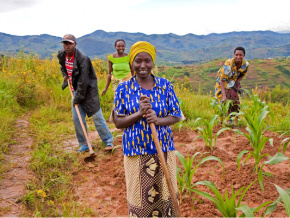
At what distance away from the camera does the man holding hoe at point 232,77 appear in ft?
13.1

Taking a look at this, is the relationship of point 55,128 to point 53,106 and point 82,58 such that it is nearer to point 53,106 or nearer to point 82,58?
point 53,106

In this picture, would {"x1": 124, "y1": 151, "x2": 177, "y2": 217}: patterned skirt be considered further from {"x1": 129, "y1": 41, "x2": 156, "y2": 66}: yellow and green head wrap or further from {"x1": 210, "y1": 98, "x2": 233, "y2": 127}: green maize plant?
{"x1": 210, "y1": 98, "x2": 233, "y2": 127}: green maize plant

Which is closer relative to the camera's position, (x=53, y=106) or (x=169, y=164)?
(x=169, y=164)

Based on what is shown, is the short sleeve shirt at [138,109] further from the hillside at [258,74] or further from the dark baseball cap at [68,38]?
the hillside at [258,74]

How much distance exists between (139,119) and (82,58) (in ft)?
6.72

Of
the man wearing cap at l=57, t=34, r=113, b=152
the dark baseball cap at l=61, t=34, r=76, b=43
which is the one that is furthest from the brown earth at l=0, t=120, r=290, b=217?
the dark baseball cap at l=61, t=34, r=76, b=43

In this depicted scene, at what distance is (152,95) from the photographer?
1.54 metres

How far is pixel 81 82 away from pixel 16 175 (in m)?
1.44

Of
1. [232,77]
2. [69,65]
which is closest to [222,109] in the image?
[232,77]

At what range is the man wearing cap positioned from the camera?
125 inches

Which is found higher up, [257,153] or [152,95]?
[152,95]

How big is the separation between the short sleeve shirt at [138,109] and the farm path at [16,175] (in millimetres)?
1421

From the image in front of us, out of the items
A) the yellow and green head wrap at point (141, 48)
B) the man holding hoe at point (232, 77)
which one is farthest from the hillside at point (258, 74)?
the yellow and green head wrap at point (141, 48)

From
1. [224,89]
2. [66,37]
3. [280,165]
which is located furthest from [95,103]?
[280,165]
